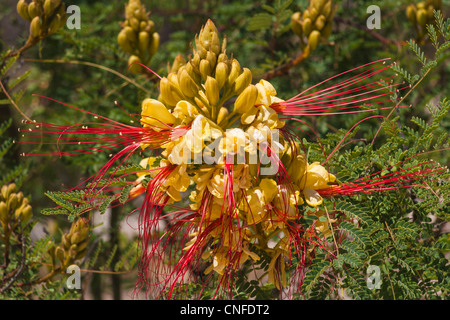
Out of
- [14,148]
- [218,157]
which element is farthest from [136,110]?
[218,157]

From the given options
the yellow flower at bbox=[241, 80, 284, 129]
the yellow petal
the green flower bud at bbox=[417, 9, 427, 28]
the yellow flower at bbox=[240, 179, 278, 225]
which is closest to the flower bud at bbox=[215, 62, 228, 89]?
the yellow flower at bbox=[241, 80, 284, 129]

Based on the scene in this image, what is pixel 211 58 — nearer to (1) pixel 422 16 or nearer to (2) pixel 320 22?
(2) pixel 320 22

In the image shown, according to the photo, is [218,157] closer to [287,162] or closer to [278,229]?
[287,162]

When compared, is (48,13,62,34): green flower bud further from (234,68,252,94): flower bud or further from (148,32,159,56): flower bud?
(234,68,252,94): flower bud

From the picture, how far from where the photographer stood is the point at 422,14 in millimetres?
2518

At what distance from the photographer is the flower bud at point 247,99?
137cm

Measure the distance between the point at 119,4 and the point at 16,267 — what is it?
1770mm

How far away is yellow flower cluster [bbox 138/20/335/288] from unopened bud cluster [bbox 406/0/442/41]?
147 centimetres

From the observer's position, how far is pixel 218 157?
1.36 m

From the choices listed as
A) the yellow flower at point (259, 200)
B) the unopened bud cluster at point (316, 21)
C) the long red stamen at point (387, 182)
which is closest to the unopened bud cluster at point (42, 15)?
the unopened bud cluster at point (316, 21)

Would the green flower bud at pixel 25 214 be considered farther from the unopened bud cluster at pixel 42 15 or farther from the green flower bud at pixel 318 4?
the green flower bud at pixel 318 4

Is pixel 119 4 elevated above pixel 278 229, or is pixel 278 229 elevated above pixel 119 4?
pixel 119 4

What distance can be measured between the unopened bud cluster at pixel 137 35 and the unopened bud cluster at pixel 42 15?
0.30 meters

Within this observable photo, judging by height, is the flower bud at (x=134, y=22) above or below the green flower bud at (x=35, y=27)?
above
